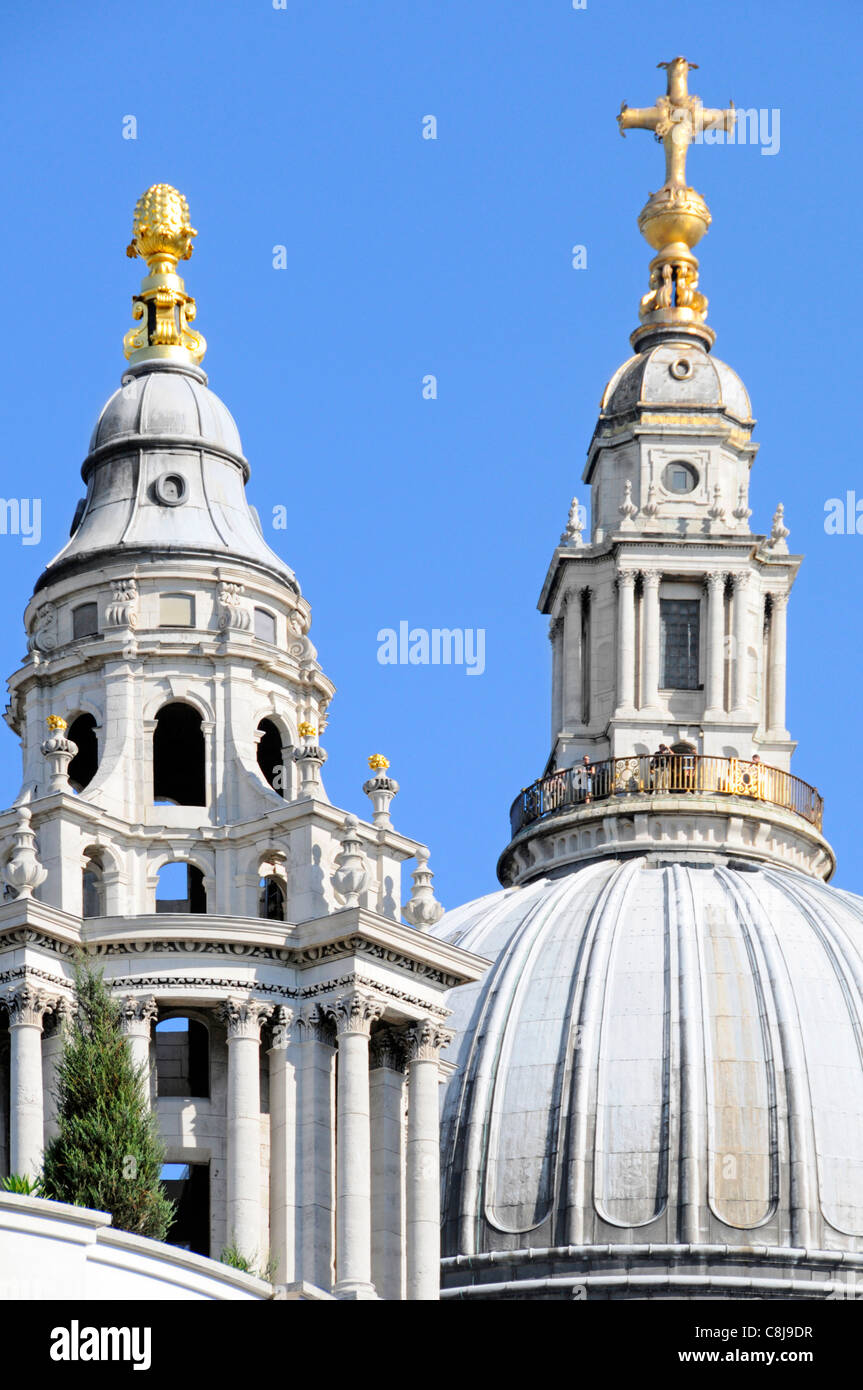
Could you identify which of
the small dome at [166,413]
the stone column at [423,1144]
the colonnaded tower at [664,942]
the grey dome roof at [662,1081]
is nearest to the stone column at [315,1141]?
the stone column at [423,1144]

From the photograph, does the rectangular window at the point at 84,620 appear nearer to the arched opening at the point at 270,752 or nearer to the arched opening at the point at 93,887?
the arched opening at the point at 270,752

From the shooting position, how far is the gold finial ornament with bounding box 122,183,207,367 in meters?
96.6

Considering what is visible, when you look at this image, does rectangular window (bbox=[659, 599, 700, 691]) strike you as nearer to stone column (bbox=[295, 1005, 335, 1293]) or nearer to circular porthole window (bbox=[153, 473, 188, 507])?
circular porthole window (bbox=[153, 473, 188, 507])

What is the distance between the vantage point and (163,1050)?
87625mm

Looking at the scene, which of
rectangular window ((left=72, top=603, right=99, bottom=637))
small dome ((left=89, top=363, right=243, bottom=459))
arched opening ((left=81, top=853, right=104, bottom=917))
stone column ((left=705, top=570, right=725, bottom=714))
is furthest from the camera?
stone column ((left=705, top=570, right=725, bottom=714))

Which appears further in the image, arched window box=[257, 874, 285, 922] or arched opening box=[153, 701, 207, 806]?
arched opening box=[153, 701, 207, 806]

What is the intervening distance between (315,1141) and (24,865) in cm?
780

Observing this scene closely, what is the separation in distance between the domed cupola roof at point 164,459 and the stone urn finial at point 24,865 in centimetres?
786

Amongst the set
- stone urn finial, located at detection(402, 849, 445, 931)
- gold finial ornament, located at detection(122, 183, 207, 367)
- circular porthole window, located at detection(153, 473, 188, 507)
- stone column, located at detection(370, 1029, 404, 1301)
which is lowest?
stone column, located at detection(370, 1029, 404, 1301)

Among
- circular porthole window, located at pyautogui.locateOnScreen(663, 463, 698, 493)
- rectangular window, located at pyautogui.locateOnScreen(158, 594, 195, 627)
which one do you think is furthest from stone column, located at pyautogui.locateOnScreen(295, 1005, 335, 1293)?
circular porthole window, located at pyautogui.locateOnScreen(663, 463, 698, 493)

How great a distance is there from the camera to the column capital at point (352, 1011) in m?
84.1

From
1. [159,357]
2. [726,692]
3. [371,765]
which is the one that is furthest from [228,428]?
[726,692]

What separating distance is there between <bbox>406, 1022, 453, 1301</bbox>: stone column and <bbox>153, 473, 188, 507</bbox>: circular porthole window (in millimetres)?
13541

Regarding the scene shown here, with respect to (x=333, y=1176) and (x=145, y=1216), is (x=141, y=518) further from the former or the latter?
(x=145, y=1216)
